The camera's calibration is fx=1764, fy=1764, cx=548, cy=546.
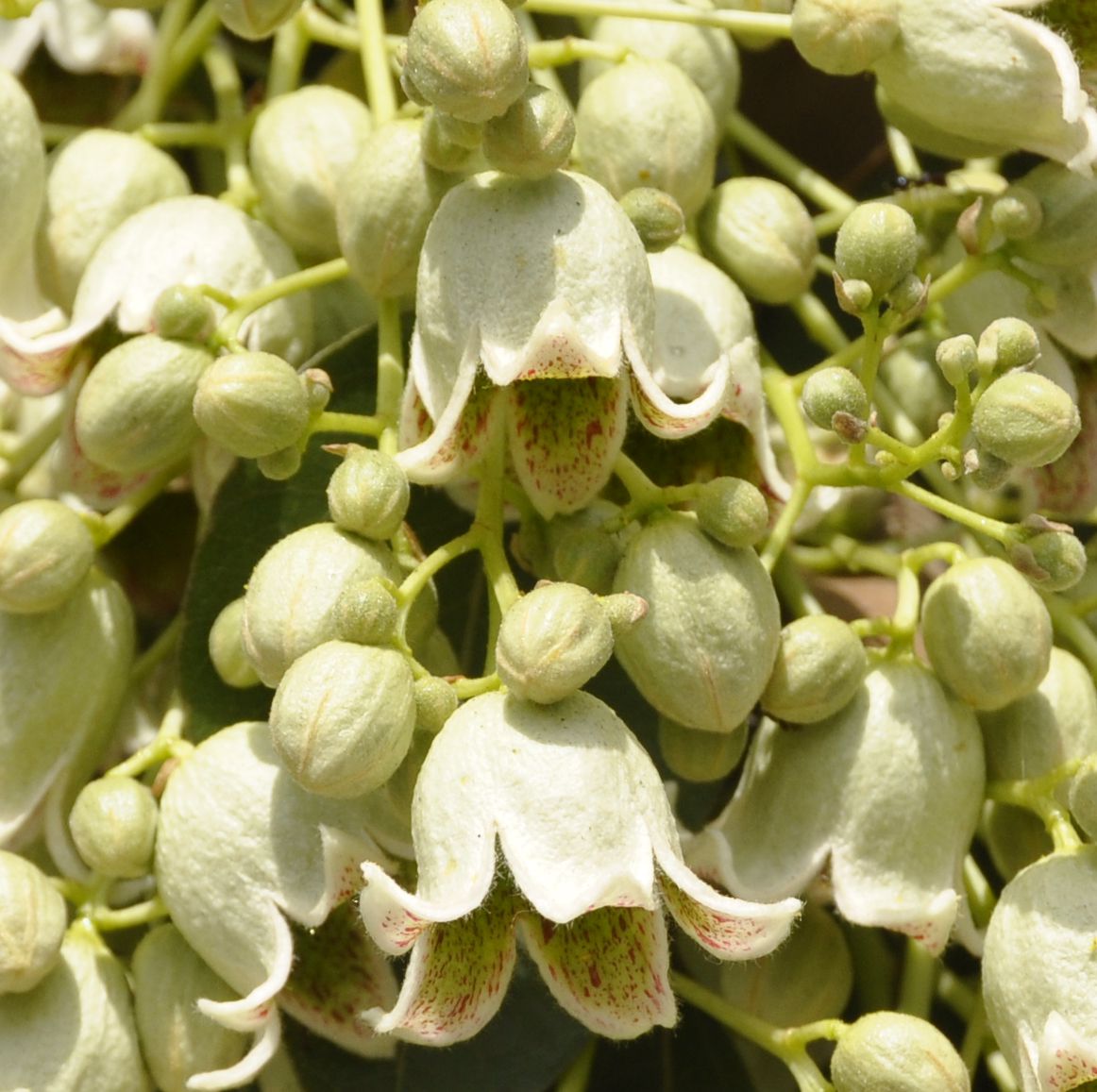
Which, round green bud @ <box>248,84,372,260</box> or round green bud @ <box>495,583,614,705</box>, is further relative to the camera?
round green bud @ <box>248,84,372,260</box>

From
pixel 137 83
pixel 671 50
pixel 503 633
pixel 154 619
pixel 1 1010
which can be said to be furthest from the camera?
pixel 137 83

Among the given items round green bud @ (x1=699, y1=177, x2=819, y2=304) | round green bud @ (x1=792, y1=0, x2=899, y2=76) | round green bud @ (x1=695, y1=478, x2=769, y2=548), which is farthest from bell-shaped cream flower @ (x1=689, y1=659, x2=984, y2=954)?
round green bud @ (x1=792, y1=0, x2=899, y2=76)

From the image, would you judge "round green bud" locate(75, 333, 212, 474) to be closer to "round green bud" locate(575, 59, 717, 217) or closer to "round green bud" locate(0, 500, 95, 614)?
"round green bud" locate(0, 500, 95, 614)

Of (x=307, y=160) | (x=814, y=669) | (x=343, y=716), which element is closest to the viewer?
(x=343, y=716)

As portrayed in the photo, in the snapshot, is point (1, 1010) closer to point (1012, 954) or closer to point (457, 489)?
point (457, 489)

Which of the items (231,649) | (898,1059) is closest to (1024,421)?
(898,1059)

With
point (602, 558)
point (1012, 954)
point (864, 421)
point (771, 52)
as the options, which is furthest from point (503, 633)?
point (771, 52)

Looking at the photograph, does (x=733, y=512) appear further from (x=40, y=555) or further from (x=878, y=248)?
→ (x=40, y=555)
